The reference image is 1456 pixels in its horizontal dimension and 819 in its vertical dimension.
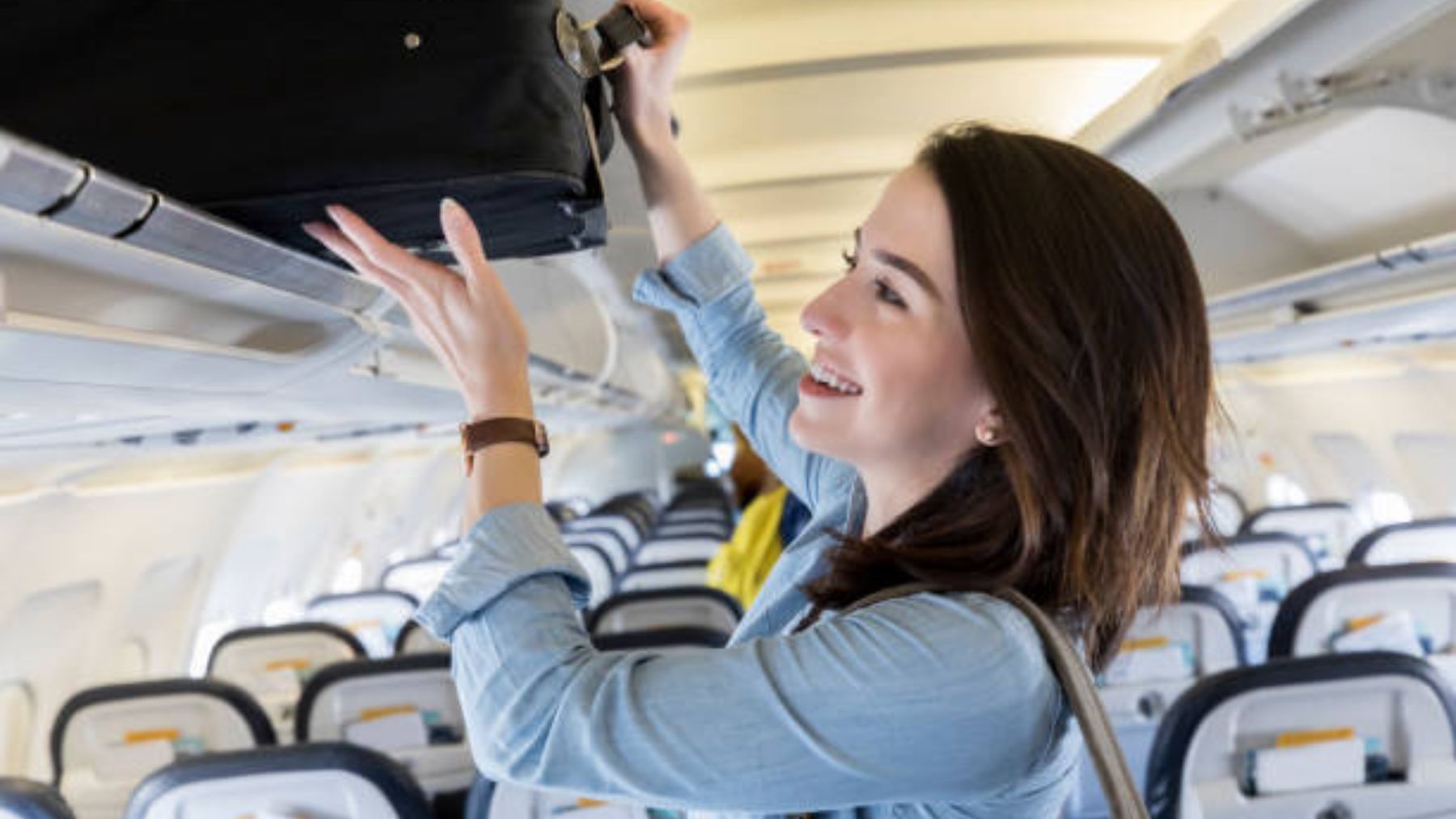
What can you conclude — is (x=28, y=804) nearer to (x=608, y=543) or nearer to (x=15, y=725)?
(x=15, y=725)

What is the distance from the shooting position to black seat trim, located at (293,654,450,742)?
3.47 meters

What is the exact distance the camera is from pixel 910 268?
1.27 metres

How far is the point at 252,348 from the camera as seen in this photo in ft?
6.14

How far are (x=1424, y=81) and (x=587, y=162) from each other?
2428mm

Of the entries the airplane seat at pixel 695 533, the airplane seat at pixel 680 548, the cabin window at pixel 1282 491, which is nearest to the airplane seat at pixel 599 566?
the airplane seat at pixel 680 548

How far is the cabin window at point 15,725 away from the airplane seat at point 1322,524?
7320 millimetres

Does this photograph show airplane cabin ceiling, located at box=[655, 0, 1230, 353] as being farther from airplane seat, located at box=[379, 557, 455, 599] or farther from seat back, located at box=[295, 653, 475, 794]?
airplane seat, located at box=[379, 557, 455, 599]

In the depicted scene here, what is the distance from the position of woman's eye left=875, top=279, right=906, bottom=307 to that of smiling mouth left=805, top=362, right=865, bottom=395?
0.34ft

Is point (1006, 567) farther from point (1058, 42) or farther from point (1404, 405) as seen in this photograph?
point (1404, 405)

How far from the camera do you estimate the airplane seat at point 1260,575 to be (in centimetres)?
544

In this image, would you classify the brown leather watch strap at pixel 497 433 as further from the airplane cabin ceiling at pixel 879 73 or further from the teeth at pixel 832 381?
the airplane cabin ceiling at pixel 879 73

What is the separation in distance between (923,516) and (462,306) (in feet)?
1.98

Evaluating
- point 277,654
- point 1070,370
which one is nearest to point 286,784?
point 1070,370

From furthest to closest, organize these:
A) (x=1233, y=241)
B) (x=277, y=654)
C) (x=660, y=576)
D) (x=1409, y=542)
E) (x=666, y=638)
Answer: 1. (x=660, y=576)
2. (x=1409, y=542)
3. (x=1233, y=241)
4. (x=277, y=654)
5. (x=666, y=638)
